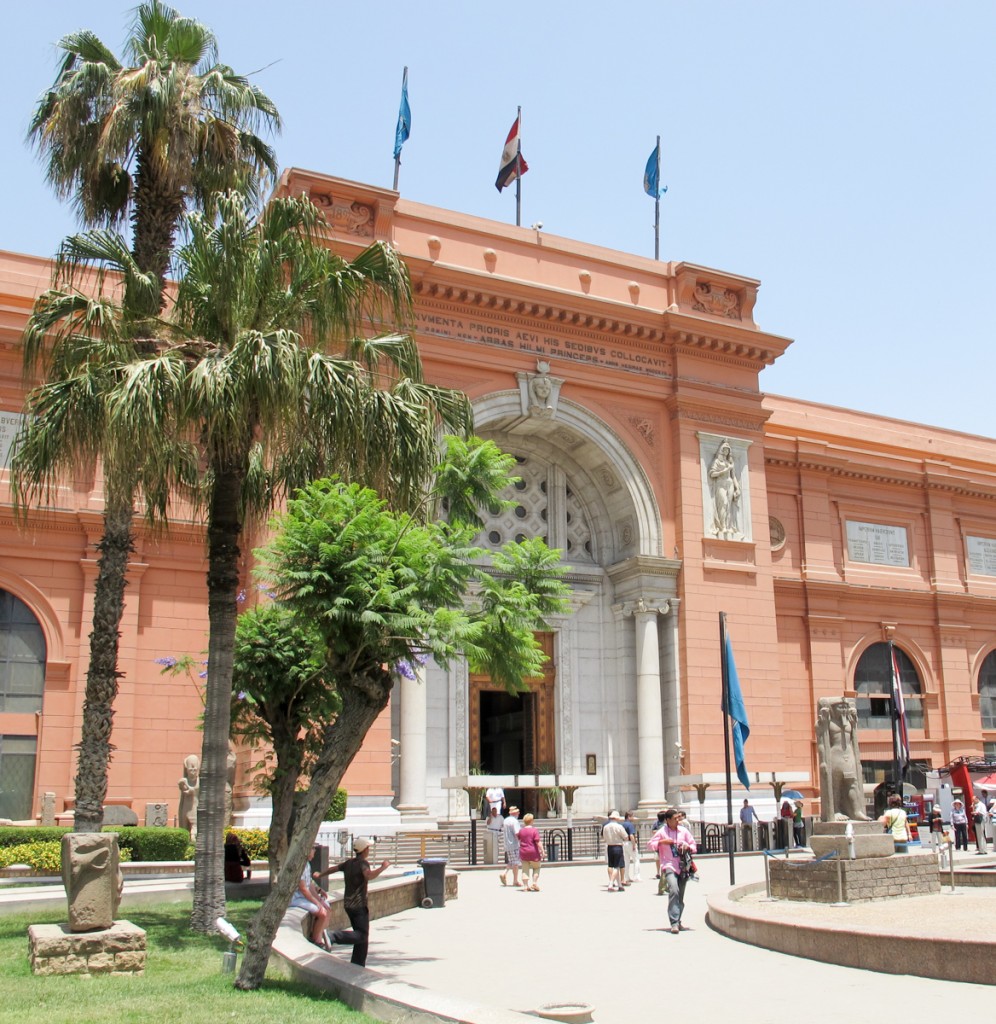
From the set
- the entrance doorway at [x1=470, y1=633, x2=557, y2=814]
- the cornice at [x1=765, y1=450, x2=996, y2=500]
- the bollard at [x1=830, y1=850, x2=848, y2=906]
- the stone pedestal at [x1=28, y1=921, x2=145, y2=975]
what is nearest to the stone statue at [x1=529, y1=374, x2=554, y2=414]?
the entrance doorway at [x1=470, y1=633, x2=557, y2=814]

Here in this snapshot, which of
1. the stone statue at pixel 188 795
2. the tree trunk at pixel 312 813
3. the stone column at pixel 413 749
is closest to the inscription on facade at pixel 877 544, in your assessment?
the stone column at pixel 413 749

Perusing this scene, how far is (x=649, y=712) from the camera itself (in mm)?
28312

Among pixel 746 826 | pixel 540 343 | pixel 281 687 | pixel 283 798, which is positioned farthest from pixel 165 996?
pixel 540 343

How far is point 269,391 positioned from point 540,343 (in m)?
17.5

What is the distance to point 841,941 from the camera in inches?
442

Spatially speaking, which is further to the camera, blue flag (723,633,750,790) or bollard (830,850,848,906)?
blue flag (723,633,750,790)

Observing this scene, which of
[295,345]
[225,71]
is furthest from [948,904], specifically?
[225,71]

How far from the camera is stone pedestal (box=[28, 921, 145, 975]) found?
10.6 meters

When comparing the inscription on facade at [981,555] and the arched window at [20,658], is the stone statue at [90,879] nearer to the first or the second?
the arched window at [20,658]

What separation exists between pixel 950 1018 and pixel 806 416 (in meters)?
30.1

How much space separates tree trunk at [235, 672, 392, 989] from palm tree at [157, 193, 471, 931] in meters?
Result: 3.19

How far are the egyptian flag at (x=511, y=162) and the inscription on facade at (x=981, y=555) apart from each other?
1922 centimetres

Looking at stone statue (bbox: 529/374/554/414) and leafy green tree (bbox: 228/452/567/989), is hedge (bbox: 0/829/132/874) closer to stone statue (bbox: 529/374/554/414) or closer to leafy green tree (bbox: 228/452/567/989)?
leafy green tree (bbox: 228/452/567/989)

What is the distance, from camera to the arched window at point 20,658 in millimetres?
23672
